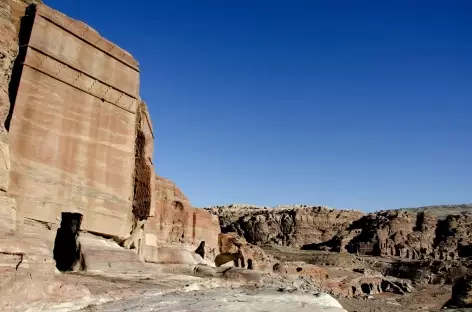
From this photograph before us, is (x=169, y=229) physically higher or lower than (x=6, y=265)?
higher

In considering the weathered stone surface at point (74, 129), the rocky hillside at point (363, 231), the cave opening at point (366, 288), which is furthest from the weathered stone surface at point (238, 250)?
the rocky hillside at point (363, 231)

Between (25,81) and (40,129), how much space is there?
1109mm

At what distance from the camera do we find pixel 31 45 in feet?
33.7

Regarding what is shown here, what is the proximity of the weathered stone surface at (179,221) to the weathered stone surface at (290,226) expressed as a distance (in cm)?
5844

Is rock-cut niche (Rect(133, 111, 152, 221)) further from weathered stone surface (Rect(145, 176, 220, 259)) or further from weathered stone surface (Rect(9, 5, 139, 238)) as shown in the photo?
weathered stone surface (Rect(145, 176, 220, 259))

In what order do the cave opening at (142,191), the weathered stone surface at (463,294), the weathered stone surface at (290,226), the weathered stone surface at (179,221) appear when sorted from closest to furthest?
1. the cave opening at (142,191)
2. the weathered stone surface at (463,294)
3. the weathered stone surface at (179,221)
4. the weathered stone surface at (290,226)

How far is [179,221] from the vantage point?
2362cm

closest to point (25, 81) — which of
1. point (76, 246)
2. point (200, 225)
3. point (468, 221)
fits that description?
point (76, 246)

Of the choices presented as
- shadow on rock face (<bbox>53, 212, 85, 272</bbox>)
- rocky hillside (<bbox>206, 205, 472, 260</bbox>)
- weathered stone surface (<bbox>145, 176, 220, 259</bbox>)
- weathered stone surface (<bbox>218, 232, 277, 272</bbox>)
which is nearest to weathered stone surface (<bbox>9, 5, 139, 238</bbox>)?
shadow on rock face (<bbox>53, 212, 85, 272</bbox>)

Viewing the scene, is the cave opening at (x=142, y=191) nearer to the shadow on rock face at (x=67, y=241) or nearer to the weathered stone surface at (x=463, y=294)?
the shadow on rock face at (x=67, y=241)

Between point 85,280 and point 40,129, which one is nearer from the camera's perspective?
point 85,280

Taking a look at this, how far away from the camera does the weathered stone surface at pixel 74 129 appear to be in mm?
9891

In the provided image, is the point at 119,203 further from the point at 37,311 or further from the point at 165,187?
the point at 165,187

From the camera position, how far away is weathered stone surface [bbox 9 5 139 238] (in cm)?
989
